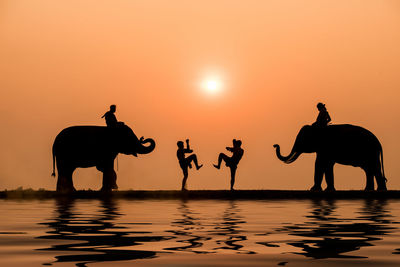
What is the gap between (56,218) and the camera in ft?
55.8

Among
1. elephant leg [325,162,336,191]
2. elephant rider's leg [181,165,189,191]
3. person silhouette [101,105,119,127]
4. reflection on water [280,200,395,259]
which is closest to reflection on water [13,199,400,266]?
reflection on water [280,200,395,259]

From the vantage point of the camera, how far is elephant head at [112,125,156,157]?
3341 centimetres

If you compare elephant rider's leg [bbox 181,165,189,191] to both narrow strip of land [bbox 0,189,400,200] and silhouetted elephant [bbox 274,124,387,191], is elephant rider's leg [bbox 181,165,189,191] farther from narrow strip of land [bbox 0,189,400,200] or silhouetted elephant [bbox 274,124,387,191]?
silhouetted elephant [bbox 274,124,387,191]

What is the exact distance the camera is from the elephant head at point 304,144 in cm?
3330

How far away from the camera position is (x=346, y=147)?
3312 cm

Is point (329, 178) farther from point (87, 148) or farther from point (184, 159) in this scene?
point (87, 148)

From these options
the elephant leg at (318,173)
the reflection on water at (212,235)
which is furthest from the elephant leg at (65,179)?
the reflection on water at (212,235)

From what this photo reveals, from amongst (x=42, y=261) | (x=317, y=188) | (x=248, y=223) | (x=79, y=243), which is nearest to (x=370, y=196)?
(x=317, y=188)

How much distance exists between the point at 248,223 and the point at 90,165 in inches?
746

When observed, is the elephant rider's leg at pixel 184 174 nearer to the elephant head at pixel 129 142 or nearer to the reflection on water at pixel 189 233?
the elephant head at pixel 129 142

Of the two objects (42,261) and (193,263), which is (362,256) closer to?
(193,263)

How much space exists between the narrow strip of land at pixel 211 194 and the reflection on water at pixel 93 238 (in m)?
11.5

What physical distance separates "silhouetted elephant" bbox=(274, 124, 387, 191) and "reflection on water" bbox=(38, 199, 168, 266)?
671 inches

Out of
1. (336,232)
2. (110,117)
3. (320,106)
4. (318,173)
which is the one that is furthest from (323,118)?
(336,232)
